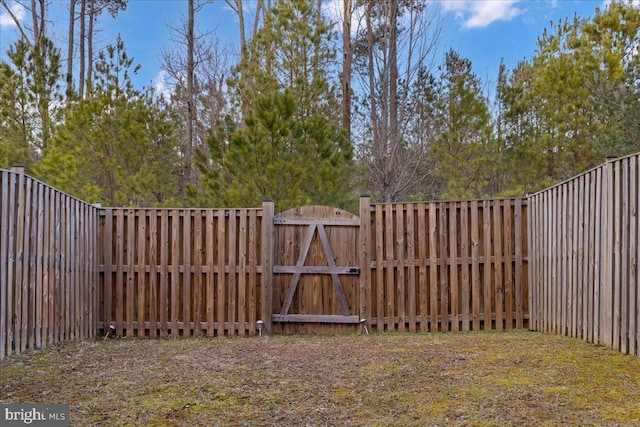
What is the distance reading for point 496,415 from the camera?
2.98 meters

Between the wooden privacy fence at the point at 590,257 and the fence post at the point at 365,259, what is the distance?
2.01 meters

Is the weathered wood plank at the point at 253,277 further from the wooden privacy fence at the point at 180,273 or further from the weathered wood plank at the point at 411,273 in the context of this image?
the weathered wood plank at the point at 411,273

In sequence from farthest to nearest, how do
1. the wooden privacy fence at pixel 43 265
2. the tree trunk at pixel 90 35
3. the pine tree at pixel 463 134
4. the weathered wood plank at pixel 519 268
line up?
the tree trunk at pixel 90 35, the pine tree at pixel 463 134, the weathered wood plank at pixel 519 268, the wooden privacy fence at pixel 43 265

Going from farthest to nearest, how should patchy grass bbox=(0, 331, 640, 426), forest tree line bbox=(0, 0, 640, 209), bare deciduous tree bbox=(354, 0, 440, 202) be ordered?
1. bare deciduous tree bbox=(354, 0, 440, 202)
2. forest tree line bbox=(0, 0, 640, 209)
3. patchy grass bbox=(0, 331, 640, 426)

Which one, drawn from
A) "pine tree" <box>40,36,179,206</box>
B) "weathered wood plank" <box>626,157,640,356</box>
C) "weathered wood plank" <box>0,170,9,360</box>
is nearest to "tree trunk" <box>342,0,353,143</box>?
"pine tree" <box>40,36,179,206</box>

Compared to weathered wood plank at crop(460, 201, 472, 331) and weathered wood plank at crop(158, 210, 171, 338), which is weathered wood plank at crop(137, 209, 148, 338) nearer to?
weathered wood plank at crop(158, 210, 171, 338)

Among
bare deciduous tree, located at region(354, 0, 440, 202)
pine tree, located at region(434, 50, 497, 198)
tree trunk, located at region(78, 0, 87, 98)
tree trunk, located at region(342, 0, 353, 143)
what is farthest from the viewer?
tree trunk, located at region(78, 0, 87, 98)

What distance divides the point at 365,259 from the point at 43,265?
12.0ft

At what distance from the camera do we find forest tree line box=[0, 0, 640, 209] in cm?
812

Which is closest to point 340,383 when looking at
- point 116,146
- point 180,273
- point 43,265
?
point 43,265

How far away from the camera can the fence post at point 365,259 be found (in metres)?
6.77

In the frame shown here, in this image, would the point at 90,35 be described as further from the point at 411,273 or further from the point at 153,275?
the point at 411,273

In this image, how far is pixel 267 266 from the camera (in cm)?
673

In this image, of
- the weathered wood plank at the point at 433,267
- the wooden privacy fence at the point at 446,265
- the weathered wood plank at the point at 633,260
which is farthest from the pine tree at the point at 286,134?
the weathered wood plank at the point at 633,260
